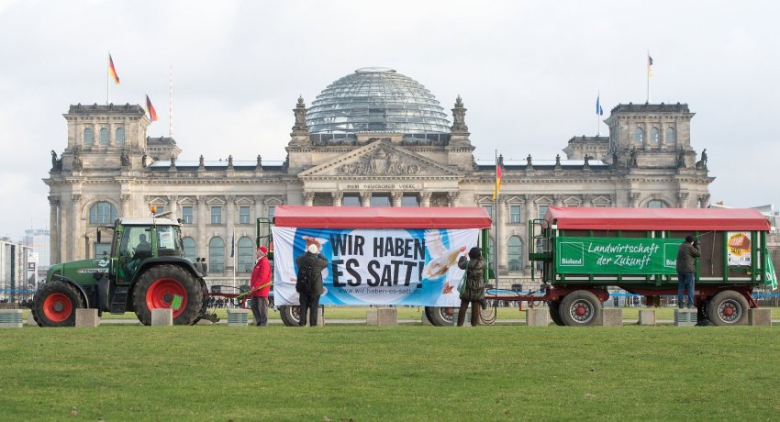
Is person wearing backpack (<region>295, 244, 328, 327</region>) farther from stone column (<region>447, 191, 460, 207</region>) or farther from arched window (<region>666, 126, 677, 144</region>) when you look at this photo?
arched window (<region>666, 126, 677, 144</region>)

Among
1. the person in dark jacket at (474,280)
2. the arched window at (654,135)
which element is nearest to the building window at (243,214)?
the arched window at (654,135)

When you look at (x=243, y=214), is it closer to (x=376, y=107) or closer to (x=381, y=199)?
(x=381, y=199)

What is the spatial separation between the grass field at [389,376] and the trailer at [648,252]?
314 inches

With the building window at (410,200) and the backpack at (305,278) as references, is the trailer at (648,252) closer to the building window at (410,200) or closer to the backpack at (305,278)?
the backpack at (305,278)

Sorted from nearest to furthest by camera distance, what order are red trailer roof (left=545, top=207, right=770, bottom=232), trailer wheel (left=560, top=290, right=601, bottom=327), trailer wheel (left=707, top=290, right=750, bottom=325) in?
trailer wheel (left=560, top=290, right=601, bottom=327), trailer wheel (left=707, top=290, right=750, bottom=325), red trailer roof (left=545, top=207, right=770, bottom=232)

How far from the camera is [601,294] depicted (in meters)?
36.1

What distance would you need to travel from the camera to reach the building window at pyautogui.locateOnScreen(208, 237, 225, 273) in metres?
122

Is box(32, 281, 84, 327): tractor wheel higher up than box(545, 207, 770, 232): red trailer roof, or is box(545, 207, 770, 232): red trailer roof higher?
box(545, 207, 770, 232): red trailer roof

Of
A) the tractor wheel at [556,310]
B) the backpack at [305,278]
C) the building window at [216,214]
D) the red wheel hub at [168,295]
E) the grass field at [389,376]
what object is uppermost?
the building window at [216,214]

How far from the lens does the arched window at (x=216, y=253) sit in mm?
121812

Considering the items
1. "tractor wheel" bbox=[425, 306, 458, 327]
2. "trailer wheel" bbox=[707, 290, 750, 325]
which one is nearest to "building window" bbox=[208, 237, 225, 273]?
"tractor wheel" bbox=[425, 306, 458, 327]

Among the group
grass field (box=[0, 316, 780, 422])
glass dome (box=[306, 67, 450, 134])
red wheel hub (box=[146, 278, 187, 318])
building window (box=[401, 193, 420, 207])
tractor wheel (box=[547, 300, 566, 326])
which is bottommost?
grass field (box=[0, 316, 780, 422])

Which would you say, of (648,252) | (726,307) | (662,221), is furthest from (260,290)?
(726,307)

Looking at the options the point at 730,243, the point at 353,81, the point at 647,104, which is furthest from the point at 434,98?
the point at 730,243
